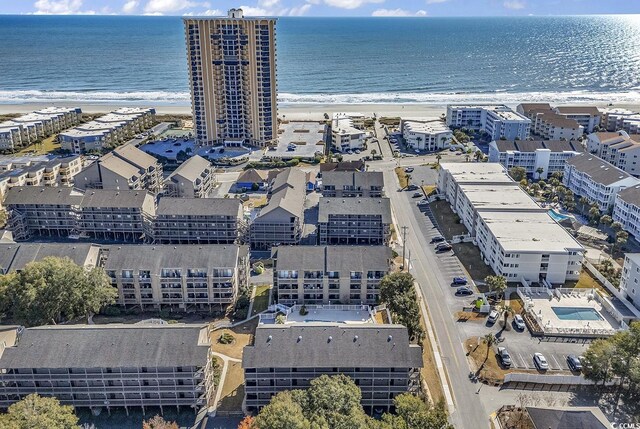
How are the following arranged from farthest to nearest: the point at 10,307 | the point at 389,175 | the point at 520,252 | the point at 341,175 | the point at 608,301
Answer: the point at 389,175 → the point at 341,175 → the point at 520,252 → the point at 608,301 → the point at 10,307

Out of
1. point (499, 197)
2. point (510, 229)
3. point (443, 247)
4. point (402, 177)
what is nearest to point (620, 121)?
point (402, 177)

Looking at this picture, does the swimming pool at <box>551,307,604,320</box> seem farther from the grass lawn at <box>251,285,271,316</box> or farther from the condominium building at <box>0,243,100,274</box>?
the condominium building at <box>0,243,100,274</box>

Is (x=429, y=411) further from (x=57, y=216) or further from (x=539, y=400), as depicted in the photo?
(x=57, y=216)

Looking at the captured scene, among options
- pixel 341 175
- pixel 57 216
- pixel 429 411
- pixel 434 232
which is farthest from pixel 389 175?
pixel 429 411

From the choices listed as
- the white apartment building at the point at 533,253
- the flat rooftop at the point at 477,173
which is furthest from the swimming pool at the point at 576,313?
the flat rooftop at the point at 477,173

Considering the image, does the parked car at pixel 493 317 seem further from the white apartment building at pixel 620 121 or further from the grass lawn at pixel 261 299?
the white apartment building at pixel 620 121
